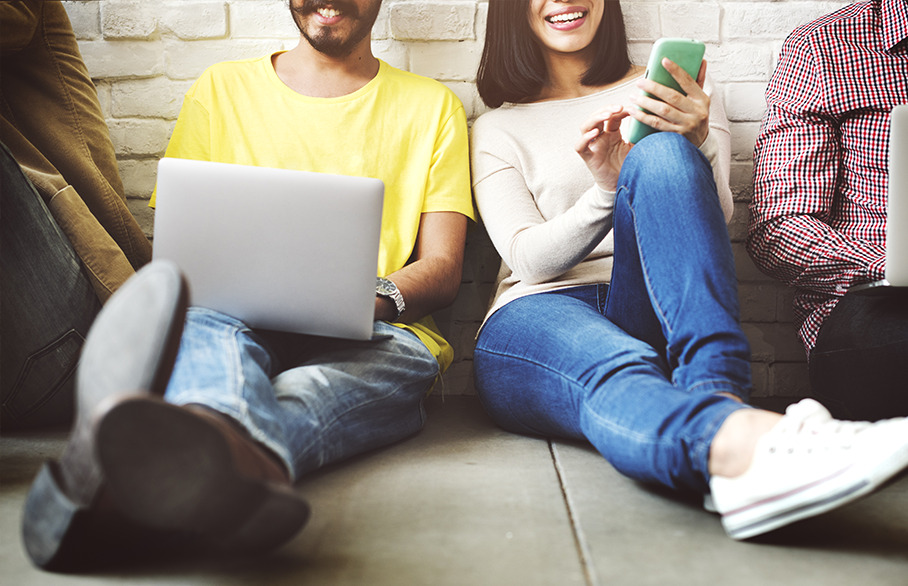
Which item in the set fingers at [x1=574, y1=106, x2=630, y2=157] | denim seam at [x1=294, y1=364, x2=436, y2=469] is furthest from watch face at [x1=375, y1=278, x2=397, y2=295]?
fingers at [x1=574, y1=106, x2=630, y2=157]

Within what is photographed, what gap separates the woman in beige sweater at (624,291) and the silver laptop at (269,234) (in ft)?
1.21

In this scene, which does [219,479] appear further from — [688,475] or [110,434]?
[688,475]

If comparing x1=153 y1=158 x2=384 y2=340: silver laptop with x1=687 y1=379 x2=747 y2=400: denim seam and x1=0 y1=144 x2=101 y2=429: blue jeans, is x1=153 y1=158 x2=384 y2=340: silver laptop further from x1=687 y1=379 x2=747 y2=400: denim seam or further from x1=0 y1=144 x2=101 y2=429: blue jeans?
x1=687 y1=379 x2=747 y2=400: denim seam

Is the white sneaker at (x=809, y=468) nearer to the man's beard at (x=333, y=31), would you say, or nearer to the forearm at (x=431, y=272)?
the forearm at (x=431, y=272)

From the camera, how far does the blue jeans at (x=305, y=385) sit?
796 millimetres

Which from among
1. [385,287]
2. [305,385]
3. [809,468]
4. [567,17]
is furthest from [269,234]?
[567,17]

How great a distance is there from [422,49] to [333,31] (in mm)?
287

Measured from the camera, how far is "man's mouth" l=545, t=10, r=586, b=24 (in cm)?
155

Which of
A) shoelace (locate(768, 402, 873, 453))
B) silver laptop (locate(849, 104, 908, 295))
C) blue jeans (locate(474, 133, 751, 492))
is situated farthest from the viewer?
silver laptop (locate(849, 104, 908, 295))

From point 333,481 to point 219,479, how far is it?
419 mm

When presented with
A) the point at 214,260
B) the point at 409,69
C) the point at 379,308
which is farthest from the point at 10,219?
the point at 409,69

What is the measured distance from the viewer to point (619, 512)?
90 centimetres

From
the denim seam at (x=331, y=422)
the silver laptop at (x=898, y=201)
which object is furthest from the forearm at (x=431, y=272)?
the silver laptop at (x=898, y=201)

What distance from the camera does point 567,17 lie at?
1.55 metres
